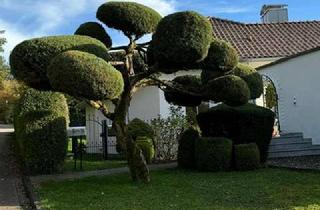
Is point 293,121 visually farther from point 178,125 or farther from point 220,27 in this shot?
point 220,27

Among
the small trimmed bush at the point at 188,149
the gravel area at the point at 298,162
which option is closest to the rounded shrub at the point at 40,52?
the small trimmed bush at the point at 188,149

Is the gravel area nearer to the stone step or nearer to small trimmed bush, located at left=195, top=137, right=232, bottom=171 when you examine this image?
the stone step

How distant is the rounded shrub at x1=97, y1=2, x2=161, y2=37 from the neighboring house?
7.21m

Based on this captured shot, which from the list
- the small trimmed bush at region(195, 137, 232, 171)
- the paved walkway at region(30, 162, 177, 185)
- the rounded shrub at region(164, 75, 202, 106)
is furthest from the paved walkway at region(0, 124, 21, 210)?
the small trimmed bush at region(195, 137, 232, 171)

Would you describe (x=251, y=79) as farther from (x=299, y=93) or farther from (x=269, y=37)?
(x=269, y=37)

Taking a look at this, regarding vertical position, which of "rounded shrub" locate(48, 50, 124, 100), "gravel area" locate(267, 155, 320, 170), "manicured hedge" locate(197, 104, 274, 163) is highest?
"rounded shrub" locate(48, 50, 124, 100)

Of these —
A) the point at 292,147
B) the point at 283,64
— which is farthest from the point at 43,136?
the point at 283,64

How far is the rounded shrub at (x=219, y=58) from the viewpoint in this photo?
11.2 meters

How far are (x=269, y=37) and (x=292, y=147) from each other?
31.0 ft

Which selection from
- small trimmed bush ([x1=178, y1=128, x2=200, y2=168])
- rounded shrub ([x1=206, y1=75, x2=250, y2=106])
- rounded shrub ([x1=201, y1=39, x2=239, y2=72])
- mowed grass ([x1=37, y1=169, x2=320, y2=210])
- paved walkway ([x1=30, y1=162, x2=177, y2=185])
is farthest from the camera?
small trimmed bush ([x1=178, y1=128, x2=200, y2=168])

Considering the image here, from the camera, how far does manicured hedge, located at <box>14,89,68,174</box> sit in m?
14.2

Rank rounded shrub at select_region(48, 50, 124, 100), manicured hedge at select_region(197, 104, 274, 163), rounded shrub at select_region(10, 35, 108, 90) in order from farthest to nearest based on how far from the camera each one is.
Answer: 1. manicured hedge at select_region(197, 104, 274, 163)
2. rounded shrub at select_region(10, 35, 108, 90)
3. rounded shrub at select_region(48, 50, 124, 100)

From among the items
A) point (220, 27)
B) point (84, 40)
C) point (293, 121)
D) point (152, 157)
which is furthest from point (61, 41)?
point (220, 27)

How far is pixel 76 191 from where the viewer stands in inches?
431
